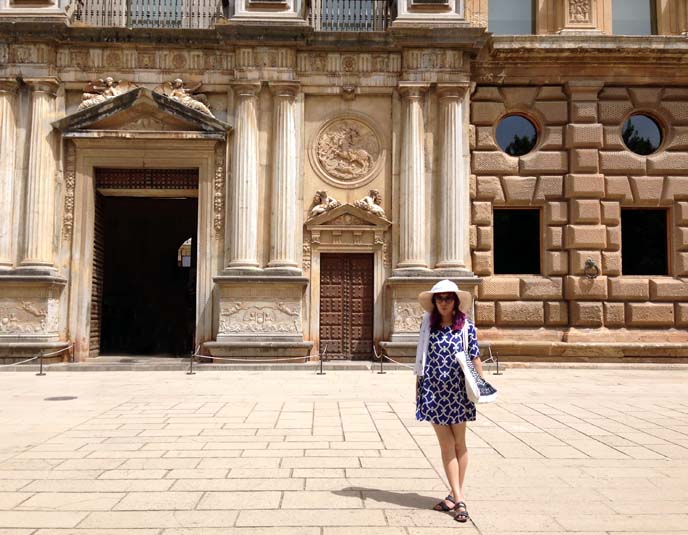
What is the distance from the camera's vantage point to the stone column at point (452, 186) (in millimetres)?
15914

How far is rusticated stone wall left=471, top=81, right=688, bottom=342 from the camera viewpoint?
16.3 m

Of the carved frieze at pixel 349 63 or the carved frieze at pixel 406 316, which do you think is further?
the carved frieze at pixel 349 63

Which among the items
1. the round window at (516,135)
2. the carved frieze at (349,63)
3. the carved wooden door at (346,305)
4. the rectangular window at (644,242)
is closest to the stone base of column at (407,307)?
the carved wooden door at (346,305)

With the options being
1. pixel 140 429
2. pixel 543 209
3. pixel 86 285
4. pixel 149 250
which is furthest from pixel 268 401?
pixel 149 250

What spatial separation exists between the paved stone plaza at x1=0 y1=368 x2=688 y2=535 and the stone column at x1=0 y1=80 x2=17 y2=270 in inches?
233

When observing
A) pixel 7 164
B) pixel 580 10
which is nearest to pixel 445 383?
pixel 7 164

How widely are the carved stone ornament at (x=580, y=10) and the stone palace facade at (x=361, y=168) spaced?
1.4 inches

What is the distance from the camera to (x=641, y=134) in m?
17.1

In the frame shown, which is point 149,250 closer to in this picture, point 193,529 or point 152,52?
point 152,52

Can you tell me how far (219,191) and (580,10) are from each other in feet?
34.0

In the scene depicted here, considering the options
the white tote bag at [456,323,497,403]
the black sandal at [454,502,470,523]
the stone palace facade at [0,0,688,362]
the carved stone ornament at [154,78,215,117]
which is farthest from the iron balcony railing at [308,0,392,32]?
the black sandal at [454,502,470,523]

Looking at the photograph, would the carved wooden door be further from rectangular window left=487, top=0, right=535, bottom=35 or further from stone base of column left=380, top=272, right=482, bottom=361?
rectangular window left=487, top=0, right=535, bottom=35

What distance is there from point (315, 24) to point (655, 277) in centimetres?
1087

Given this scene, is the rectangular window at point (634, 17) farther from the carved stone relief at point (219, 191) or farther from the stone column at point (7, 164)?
the stone column at point (7, 164)
